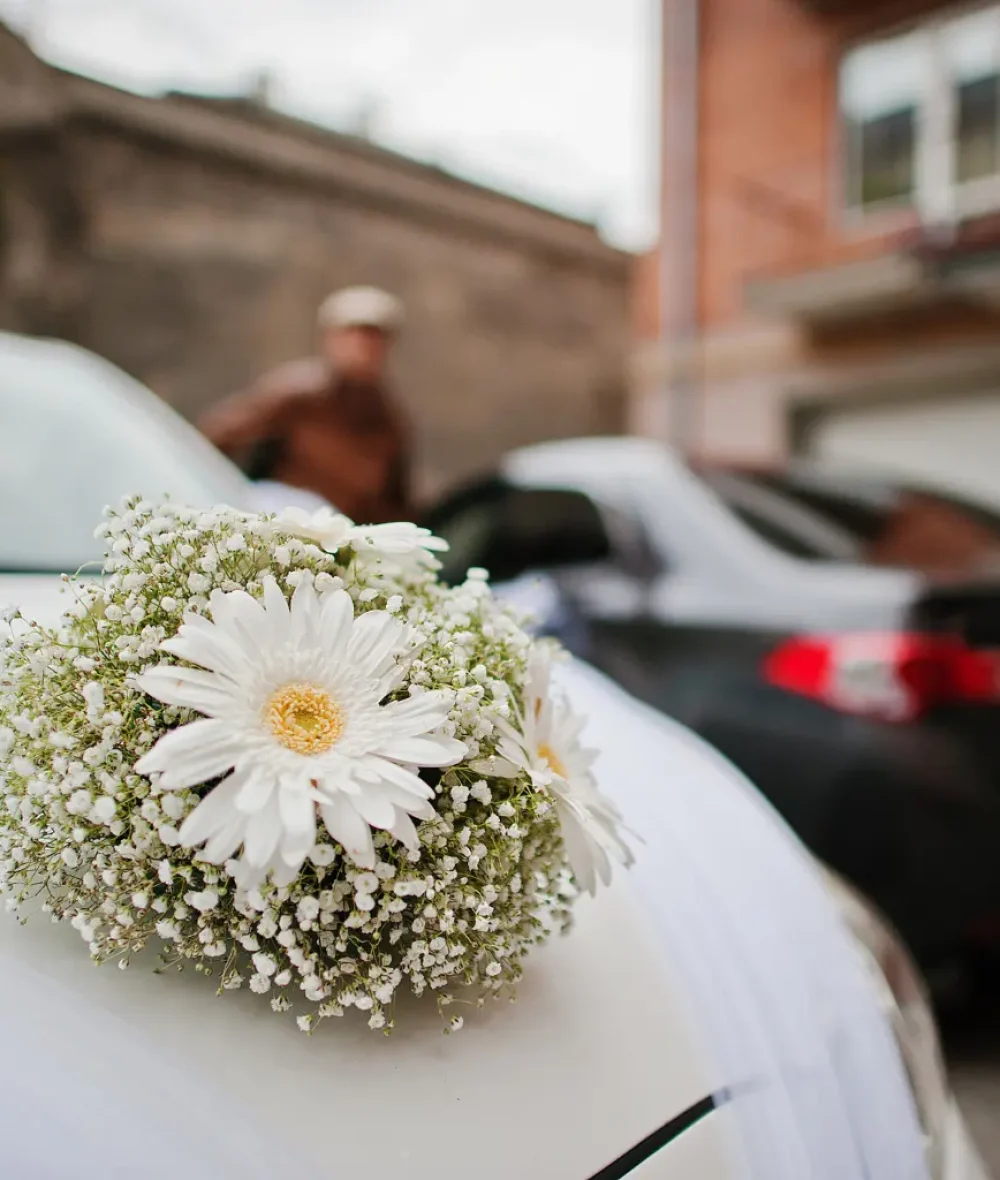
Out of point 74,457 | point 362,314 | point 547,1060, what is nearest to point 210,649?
point 547,1060

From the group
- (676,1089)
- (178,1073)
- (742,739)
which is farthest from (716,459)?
(178,1073)

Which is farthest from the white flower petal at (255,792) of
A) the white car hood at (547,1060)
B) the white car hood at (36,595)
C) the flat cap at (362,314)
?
the flat cap at (362,314)

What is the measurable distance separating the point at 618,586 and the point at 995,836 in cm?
123

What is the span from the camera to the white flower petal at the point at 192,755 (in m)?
0.87

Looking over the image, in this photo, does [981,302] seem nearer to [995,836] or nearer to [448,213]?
[448,213]

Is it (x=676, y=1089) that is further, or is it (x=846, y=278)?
(x=846, y=278)

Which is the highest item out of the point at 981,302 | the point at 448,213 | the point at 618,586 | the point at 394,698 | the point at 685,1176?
the point at 448,213

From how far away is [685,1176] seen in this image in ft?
3.30

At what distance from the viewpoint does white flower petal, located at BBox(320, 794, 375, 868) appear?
87 cm

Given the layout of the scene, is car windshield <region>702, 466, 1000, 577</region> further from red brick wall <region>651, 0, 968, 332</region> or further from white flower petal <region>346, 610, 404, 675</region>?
red brick wall <region>651, 0, 968, 332</region>

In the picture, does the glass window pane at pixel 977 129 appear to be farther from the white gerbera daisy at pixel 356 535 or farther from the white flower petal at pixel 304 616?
the white flower petal at pixel 304 616

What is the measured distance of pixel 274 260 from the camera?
818 cm

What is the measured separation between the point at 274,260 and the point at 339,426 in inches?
160

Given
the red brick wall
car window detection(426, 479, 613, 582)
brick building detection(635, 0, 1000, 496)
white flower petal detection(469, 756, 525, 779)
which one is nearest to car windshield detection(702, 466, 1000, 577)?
car window detection(426, 479, 613, 582)
